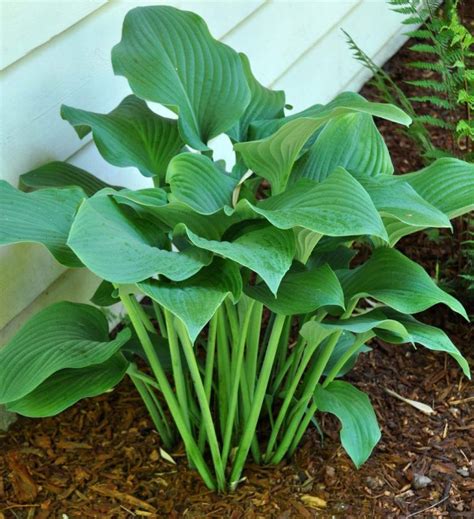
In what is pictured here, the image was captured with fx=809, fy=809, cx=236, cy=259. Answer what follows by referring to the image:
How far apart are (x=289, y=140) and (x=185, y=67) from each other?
39cm

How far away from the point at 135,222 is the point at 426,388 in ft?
3.36

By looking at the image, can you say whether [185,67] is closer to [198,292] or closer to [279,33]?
[198,292]

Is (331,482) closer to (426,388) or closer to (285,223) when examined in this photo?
(426,388)

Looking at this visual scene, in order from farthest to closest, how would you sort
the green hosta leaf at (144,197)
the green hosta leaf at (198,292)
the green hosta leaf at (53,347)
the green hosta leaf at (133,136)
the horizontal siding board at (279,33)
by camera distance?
the horizontal siding board at (279,33)
the green hosta leaf at (133,136)
the green hosta leaf at (53,347)
the green hosta leaf at (144,197)
the green hosta leaf at (198,292)

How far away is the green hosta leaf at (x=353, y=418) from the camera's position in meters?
1.52

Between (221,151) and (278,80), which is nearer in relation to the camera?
(221,151)

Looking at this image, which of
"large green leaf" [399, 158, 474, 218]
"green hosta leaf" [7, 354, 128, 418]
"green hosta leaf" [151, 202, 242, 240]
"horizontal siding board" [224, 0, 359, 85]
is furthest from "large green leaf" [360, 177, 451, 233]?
"horizontal siding board" [224, 0, 359, 85]

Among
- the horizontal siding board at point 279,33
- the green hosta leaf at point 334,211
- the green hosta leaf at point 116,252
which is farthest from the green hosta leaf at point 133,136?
the horizontal siding board at point 279,33

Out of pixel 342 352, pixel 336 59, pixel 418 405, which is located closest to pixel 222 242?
pixel 342 352

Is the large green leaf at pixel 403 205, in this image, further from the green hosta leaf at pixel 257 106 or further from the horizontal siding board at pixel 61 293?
the horizontal siding board at pixel 61 293

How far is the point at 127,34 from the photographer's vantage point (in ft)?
5.26

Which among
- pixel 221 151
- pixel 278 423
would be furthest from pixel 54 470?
pixel 221 151

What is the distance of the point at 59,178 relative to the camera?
65.8 inches

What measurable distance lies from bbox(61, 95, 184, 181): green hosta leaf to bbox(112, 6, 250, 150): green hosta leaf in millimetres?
100
